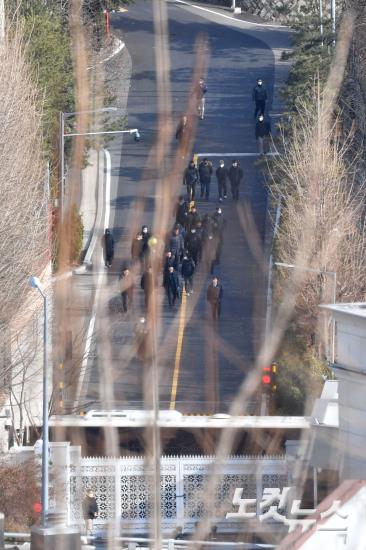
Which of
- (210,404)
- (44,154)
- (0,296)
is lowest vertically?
(210,404)

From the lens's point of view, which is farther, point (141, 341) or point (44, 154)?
point (44, 154)

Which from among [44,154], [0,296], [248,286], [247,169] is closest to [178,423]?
[0,296]

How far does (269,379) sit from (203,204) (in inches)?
617

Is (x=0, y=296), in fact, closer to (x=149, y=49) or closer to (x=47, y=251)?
(x=47, y=251)

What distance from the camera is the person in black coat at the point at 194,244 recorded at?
37844 mm

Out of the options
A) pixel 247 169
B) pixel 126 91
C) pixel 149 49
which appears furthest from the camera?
pixel 149 49

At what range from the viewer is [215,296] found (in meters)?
35.9

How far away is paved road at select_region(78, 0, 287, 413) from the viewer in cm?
3234

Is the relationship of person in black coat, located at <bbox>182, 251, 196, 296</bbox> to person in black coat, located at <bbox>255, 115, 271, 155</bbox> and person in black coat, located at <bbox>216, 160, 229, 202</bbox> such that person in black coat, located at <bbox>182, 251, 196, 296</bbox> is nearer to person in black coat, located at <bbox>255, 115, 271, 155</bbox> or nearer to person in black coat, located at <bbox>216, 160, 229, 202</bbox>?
person in black coat, located at <bbox>216, 160, 229, 202</bbox>

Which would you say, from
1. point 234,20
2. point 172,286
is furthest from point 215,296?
point 234,20

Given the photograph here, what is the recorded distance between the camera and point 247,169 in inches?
1855

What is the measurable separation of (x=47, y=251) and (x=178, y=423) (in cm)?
421

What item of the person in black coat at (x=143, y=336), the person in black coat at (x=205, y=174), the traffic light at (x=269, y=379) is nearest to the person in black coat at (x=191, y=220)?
the person in black coat at (x=205, y=174)

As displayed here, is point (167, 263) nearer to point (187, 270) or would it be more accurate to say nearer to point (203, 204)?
point (187, 270)
